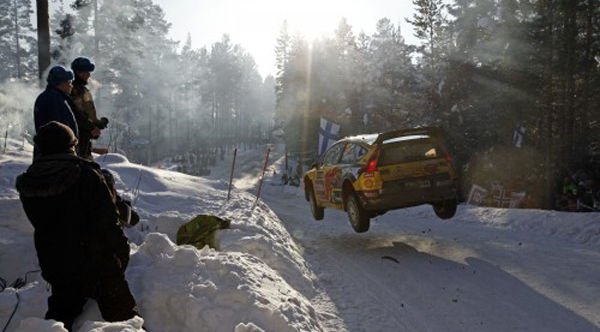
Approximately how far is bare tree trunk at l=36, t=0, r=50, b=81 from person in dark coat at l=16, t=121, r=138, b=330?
614 inches

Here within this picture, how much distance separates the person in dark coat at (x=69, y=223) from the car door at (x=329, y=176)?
288 inches

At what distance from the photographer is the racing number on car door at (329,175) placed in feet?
36.0

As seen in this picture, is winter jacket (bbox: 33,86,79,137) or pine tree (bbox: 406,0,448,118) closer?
winter jacket (bbox: 33,86,79,137)

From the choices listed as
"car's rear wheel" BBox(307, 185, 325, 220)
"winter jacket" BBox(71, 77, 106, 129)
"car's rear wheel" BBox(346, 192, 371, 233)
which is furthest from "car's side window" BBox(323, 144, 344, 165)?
"winter jacket" BBox(71, 77, 106, 129)

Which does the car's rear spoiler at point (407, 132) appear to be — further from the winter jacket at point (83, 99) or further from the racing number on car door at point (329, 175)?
the winter jacket at point (83, 99)

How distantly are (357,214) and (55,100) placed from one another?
5778 millimetres

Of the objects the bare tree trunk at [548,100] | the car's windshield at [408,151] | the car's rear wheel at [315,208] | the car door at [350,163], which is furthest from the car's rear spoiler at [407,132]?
the bare tree trunk at [548,100]

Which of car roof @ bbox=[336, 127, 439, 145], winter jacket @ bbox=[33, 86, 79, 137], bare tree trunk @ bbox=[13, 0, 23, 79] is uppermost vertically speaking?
bare tree trunk @ bbox=[13, 0, 23, 79]

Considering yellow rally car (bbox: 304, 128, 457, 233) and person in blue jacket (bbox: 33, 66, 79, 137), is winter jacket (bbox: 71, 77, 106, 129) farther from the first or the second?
yellow rally car (bbox: 304, 128, 457, 233)

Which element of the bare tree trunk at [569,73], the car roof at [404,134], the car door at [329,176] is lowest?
the car door at [329,176]

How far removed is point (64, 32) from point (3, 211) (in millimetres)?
22601

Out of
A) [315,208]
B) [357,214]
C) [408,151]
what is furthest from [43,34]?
[408,151]

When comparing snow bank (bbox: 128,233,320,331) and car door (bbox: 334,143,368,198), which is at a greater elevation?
car door (bbox: 334,143,368,198)

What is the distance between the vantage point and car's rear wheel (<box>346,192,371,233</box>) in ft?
31.9
